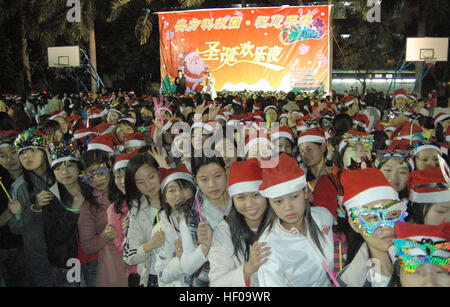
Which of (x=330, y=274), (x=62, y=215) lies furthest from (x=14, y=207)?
(x=330, y=274)

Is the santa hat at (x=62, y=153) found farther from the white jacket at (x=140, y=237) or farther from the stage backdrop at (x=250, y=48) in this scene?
the stage backdrop at (x=250, y=48)

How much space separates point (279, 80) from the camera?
17359 millimetres

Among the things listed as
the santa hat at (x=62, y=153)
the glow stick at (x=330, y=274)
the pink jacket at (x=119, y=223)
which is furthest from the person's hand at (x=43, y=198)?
the glow stick at (x=330, y=274)

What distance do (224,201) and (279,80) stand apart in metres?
14.9

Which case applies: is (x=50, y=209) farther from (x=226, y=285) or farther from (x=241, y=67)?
(x=241, y=67)

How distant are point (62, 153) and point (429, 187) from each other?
2.92 metres

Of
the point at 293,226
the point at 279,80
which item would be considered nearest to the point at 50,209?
the point at 293,226

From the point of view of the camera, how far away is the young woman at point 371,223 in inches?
86.5

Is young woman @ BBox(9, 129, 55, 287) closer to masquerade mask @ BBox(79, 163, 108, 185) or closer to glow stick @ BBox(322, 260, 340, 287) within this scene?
masquerade mask @ BBox(79, 163, 108, 185)

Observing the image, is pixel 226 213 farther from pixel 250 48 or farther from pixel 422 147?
pixel 250 48

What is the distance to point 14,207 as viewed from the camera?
345cm

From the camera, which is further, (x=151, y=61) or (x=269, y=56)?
(x=151, y=61)

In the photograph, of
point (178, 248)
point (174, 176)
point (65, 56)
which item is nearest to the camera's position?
point (178, 248)

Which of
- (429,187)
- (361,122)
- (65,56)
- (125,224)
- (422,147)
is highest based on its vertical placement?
(65,56)
